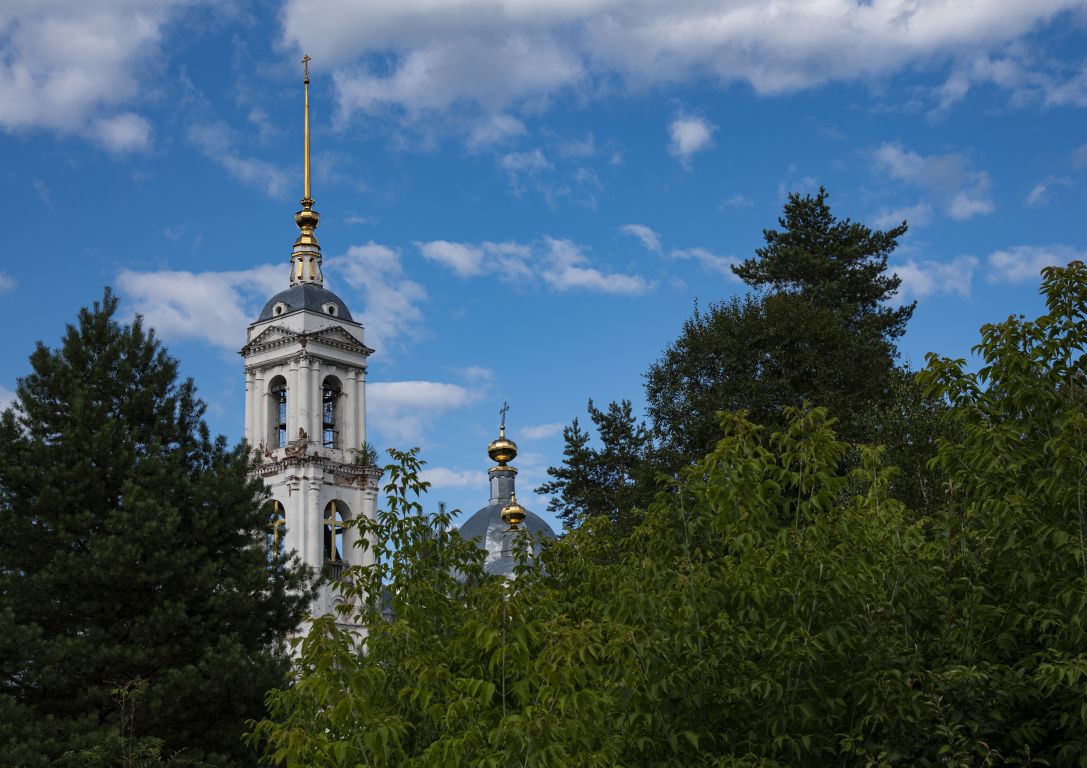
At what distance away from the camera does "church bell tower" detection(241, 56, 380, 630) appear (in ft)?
230

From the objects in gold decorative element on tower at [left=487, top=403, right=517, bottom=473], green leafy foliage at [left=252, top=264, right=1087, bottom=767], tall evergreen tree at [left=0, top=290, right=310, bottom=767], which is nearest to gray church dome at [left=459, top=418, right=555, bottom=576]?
gold decorative element on tower at [left=487, top=403, right=517, bottom=473]

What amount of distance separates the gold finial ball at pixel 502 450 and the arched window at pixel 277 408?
16.8 meters

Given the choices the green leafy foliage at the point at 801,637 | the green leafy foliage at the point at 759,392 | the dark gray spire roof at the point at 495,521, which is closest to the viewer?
the green leafy foliage at the point at 801,637

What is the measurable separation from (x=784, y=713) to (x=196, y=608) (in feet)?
56.9

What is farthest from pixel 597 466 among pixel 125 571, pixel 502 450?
pixel 125 571

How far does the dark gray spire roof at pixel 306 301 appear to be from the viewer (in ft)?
240

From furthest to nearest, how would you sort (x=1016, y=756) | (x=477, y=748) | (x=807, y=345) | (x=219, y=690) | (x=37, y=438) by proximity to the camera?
(x=807, y=345)
(x=37, y=438)
(x=219, y=690)
(x=1016, y=756)
(x=477, y=748)

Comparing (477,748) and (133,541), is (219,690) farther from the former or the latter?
(477,748)

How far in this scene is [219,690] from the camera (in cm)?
2655

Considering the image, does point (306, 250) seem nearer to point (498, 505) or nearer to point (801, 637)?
point (498, 505)

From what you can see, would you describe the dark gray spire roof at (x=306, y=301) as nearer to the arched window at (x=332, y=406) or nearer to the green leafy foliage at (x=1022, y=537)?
the arched window at (x=332, y=406)

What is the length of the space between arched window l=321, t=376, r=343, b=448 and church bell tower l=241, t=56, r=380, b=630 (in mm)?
50

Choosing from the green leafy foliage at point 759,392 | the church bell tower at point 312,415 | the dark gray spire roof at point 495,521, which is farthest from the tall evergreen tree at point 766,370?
the church bell tower at point 312,415

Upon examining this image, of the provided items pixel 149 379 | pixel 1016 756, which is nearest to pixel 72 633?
pixel 149 379
